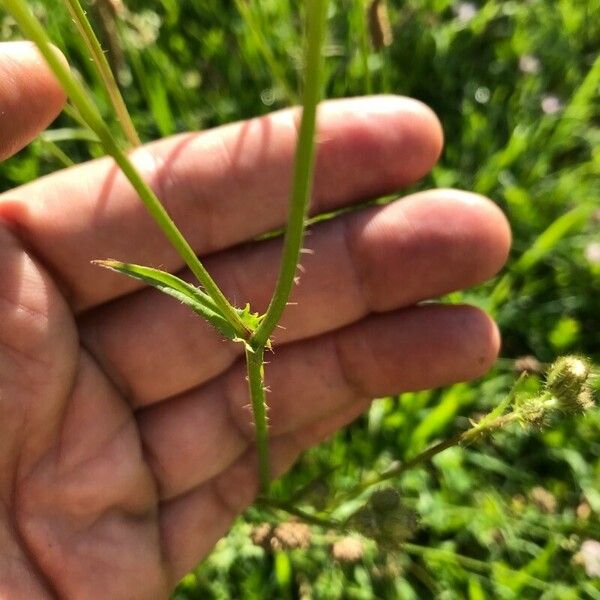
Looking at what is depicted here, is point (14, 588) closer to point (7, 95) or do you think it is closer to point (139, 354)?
point (139, 354)

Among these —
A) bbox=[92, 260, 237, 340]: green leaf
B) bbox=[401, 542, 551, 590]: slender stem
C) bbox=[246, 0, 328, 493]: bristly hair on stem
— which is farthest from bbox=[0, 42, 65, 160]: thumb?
bbox=[401, 542, 551, 590]: slender stem

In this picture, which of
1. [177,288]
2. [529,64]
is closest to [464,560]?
[177,288]

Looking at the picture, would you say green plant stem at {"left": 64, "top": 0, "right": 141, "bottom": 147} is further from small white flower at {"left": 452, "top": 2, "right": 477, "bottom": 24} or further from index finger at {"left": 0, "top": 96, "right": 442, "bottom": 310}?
small white flower at {"left": 452, "top": 2, "right": 477, "bottom": 24}

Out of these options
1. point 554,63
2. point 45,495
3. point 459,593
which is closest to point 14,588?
point 45,495

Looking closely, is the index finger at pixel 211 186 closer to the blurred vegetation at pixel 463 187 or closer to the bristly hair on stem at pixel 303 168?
the blurred vegetation at pixel 463 187

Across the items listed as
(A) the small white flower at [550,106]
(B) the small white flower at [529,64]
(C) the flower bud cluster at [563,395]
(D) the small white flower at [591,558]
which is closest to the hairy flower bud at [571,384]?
(C) the flower bud cluster at [563,395]

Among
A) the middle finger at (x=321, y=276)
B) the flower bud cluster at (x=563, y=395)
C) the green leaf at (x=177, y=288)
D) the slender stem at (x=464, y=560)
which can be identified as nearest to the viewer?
the green leaf at (x=177, y=288)

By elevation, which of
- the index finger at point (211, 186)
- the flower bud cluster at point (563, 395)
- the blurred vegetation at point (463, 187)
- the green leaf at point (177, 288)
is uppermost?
the green leaf at point (177, 288)
